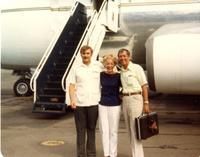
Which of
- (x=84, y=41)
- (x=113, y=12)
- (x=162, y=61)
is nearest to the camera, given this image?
(x=162, y=61)

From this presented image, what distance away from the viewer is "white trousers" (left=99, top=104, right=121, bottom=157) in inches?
279

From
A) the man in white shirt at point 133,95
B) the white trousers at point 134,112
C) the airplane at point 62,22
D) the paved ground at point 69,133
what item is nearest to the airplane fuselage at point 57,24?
the airplane at point 62,22

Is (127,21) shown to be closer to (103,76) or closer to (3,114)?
(3,114)

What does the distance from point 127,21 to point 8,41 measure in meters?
3.53

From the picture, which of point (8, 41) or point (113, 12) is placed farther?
point (8, 41)

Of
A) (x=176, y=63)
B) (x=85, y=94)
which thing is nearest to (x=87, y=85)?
(x=85, y=94)

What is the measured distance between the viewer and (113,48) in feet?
42.5

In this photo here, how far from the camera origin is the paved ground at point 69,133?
27.2ft

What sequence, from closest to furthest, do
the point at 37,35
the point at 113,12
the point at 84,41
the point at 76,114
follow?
the point at 76,114
the point at 84,41
the point at 113,12
the point at 37,35

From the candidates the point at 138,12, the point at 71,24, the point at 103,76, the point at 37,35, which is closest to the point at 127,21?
the point at 138,12

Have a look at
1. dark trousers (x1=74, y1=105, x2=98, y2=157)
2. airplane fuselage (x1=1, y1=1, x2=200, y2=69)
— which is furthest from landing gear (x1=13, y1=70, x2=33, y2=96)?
dark trousers (x1=74, y1=105, x2=98, y2=157)

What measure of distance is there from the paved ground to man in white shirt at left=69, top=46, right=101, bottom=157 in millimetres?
908

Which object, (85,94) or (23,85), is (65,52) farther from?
(85,94)

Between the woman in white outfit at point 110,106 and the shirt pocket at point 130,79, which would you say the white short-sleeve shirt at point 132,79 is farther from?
the woman in white outfit at point 110,106
